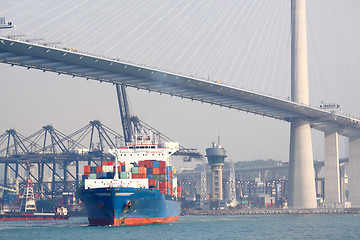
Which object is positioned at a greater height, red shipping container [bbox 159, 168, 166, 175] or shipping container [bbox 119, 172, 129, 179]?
red shipping container [bbox 159, 168, 166, 175]

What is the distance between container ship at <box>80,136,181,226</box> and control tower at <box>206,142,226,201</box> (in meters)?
79.2

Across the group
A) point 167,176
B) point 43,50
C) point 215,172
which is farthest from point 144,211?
point 215,172

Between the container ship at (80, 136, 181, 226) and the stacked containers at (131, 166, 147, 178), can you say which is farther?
the stacked containers at (131, 166, 147, 178)

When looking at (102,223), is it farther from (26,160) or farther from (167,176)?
(26,160)

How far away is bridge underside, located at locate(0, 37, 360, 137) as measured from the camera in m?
76.9

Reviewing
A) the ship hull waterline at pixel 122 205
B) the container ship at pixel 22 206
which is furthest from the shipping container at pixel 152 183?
Answer: the container ship at pixel 22 206

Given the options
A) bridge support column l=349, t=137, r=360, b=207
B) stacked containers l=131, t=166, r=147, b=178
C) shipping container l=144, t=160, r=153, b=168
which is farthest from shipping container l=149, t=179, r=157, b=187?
bridge support column l=349, t=137, r=360, b=207

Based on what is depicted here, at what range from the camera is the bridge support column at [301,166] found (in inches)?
4432

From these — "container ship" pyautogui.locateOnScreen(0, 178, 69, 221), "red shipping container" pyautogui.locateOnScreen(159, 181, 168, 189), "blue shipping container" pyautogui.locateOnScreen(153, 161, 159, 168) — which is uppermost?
"blue shipping container" pyautogui.locateOnScreen(153, 161, 159, 168)

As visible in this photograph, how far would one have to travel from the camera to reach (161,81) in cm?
9212

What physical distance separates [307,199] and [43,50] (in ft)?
176

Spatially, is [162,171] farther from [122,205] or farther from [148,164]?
[122,205]

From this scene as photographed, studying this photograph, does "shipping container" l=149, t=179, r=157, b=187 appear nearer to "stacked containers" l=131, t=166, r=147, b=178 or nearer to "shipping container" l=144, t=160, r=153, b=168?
"stacked containers" l=131, t=166, r=147, b=178

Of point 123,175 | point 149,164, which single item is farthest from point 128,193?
point 149,164
